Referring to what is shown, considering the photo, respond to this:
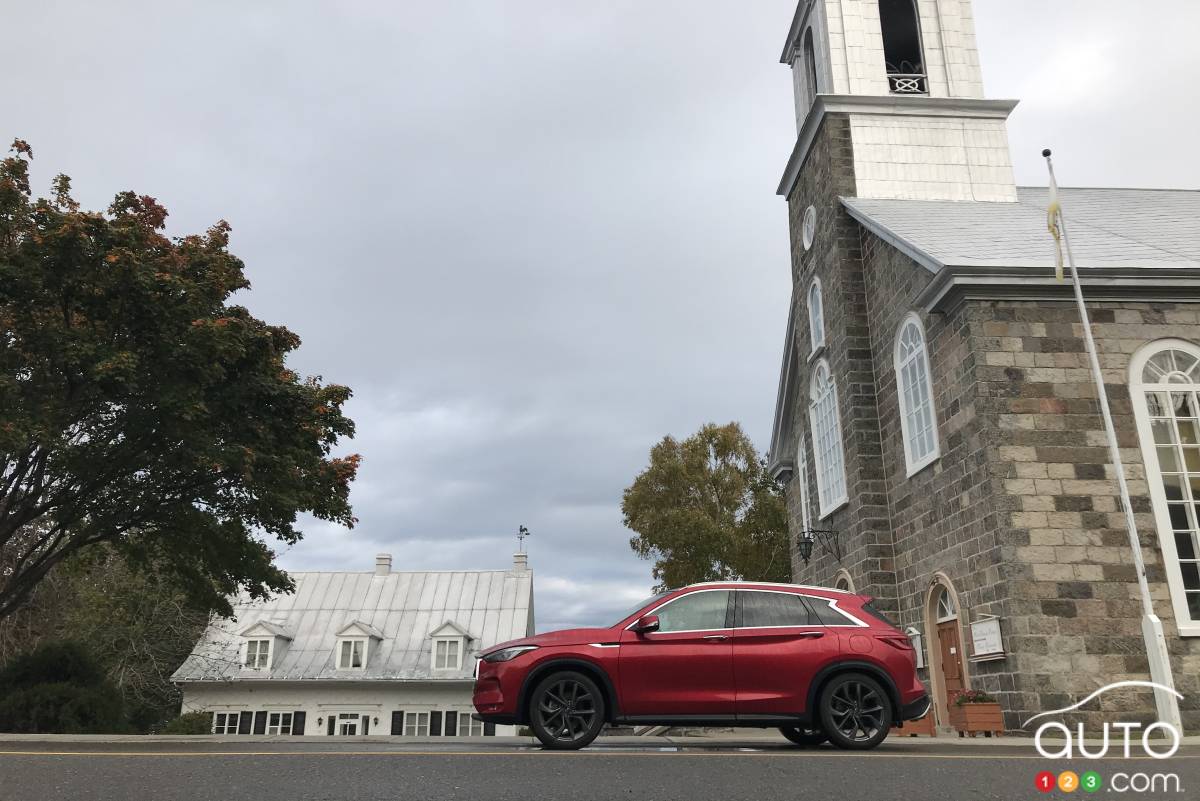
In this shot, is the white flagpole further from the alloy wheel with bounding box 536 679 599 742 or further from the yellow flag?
the alloy wheel with bounding box 536 679 599 742

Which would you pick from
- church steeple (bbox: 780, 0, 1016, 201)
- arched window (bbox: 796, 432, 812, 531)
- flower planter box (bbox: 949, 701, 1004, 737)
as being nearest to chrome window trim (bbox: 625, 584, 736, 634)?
flower planter box (bbox: 949, 701, 1004, 737)

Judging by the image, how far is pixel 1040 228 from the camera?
705 inches

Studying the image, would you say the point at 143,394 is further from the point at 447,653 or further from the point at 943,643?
the point at 447,653

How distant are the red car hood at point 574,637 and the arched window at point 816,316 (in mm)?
13320

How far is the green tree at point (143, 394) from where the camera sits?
15430 mm

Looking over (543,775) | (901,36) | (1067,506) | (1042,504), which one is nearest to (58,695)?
(543,775)

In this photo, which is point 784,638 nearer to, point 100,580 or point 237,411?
point 237,411

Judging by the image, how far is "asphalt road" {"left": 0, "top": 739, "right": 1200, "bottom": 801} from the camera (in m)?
6.09

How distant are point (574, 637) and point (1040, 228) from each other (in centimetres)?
1334

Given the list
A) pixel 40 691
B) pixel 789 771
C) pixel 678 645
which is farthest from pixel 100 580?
pixel 789 771

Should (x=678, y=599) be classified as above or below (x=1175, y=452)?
below

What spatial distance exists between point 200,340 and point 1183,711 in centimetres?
1556

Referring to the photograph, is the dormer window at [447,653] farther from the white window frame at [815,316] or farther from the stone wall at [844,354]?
the white window frame at [815,316]

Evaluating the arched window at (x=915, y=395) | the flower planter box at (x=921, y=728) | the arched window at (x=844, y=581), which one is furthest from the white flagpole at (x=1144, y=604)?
the arched window at (x=844, y=581)
